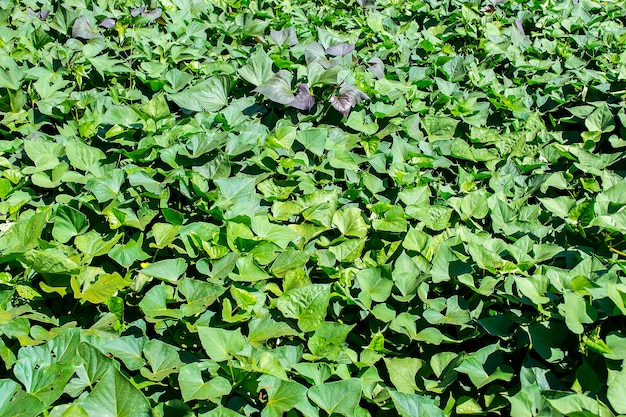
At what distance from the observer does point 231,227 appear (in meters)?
2.01

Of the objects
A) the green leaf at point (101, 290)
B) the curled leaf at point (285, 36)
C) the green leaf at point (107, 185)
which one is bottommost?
the green leaf at point (101, 290)

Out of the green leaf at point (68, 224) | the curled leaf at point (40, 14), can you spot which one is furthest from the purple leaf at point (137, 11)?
the green leaf at point (68, 224)

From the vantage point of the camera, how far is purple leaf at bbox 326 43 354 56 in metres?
3.17

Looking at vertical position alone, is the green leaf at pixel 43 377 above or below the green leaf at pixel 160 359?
above

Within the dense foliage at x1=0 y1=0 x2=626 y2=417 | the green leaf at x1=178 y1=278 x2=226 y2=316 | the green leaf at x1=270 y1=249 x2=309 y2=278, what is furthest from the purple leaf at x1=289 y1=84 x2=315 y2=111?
the green leaf at x1=178 y1=278 x2=226 y2=316

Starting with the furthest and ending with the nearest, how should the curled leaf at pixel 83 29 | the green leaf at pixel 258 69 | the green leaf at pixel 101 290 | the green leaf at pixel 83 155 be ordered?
the curled leaf at pixel 83 29, the green leaf at pixel 258 69, the green leaf at pixel 83 155, the green leaf at pixel 101 290

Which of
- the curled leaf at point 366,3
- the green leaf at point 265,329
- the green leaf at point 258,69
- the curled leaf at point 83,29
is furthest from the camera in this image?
the curled leaf at point 366,3

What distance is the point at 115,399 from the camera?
145 cm

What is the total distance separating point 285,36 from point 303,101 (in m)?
0.76

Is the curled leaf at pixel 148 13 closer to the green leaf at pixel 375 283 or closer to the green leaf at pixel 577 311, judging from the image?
the green leaf at pixel 375 283

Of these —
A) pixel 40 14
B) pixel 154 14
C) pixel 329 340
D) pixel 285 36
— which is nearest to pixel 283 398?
pixel 329 340

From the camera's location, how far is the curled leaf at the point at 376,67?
318 centimetres

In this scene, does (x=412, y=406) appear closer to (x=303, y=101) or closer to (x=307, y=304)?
(x=307, y=304)

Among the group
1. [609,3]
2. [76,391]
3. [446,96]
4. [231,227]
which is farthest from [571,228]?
[609,3]
